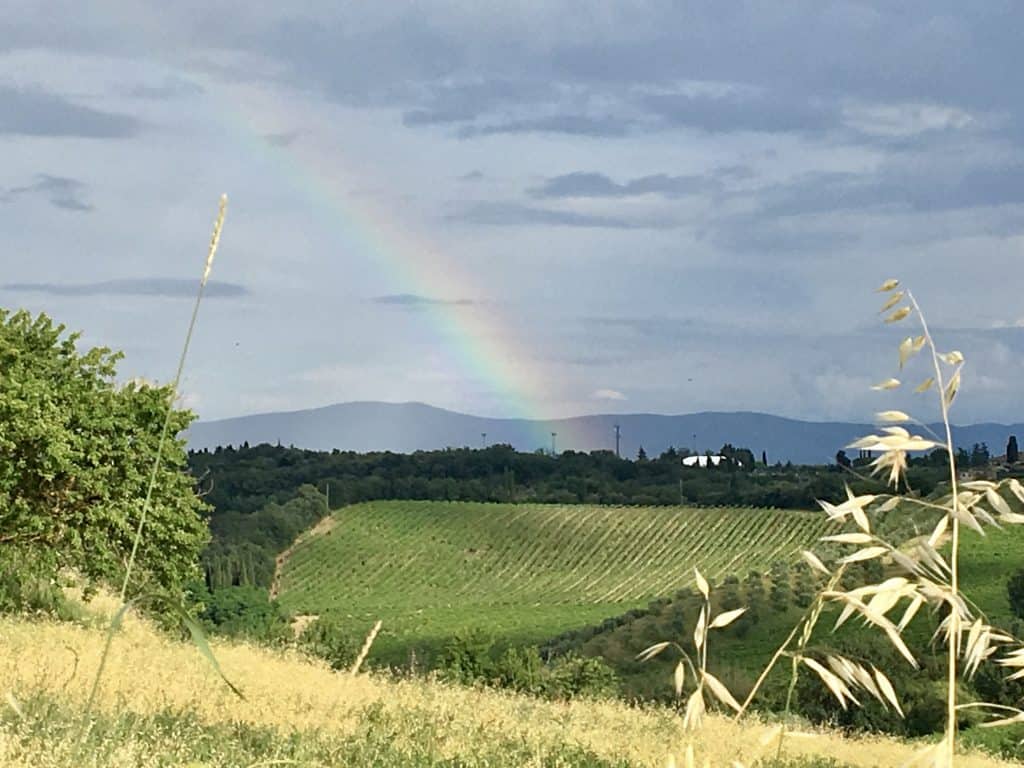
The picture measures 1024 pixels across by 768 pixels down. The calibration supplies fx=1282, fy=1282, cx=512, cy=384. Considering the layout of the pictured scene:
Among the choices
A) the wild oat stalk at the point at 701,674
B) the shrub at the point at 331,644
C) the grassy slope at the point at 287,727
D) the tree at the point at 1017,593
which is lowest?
the shrub at the point at 331,644

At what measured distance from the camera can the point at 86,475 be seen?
37.1 meters

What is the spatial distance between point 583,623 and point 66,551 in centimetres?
9099

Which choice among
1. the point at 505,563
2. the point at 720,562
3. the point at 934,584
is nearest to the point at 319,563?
the point at 505,563

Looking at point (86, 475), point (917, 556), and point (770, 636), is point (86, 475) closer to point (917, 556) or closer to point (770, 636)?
point (917, 556)

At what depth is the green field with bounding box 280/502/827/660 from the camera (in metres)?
146

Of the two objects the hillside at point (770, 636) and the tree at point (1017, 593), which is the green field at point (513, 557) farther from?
the tree at point (1017, 593)

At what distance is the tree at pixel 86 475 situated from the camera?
36312 mm

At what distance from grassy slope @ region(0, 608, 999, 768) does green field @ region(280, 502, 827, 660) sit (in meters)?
115

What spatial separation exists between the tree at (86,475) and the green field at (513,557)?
92.4 meters

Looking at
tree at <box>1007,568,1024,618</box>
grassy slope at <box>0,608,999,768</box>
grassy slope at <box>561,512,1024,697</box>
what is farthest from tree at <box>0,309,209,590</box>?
tree at <box>1007,568,1024,618</box>

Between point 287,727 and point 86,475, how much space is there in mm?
29297

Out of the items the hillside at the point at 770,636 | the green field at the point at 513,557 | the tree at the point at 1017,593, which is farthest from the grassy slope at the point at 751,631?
the green field at the point at 513,557

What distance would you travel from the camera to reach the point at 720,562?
151 m

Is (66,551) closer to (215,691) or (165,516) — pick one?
(165,516)
